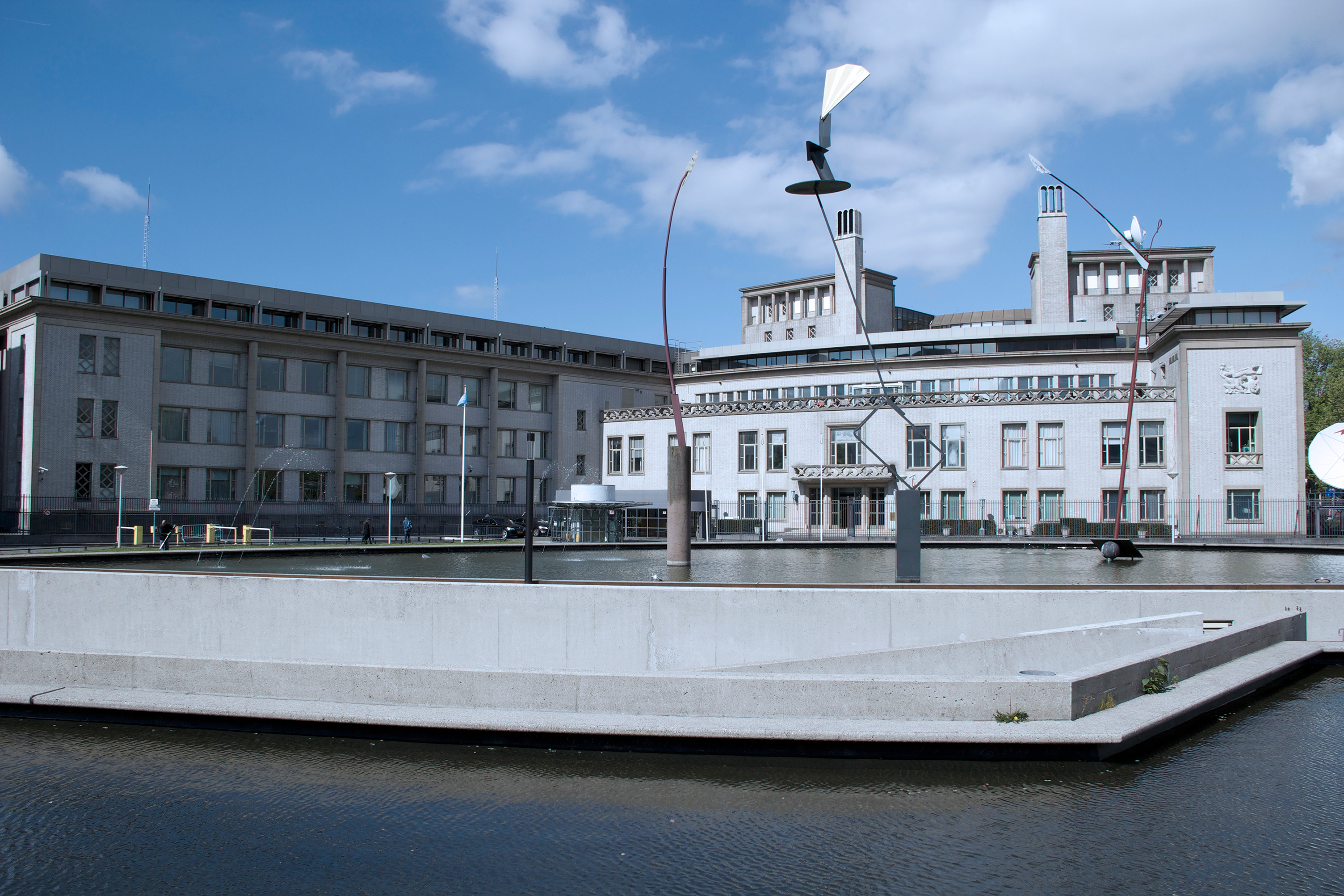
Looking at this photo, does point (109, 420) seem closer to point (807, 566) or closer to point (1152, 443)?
point (807, 566)

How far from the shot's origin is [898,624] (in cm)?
1389

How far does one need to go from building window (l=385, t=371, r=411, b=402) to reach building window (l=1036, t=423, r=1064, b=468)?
145ft

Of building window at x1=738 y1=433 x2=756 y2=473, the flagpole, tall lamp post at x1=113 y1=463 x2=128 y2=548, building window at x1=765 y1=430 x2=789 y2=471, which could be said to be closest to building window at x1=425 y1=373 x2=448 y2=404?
the flagpole

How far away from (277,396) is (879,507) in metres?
40.7

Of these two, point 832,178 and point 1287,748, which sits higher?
point 832,178

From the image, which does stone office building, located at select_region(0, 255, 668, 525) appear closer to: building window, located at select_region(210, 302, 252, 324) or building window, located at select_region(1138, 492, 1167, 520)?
building window, located at select_region(210, 302, 252, 324)

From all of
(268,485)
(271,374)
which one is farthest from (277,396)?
(268,485)

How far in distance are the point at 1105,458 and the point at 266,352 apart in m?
53.9

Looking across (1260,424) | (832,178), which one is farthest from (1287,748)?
(1260,424)

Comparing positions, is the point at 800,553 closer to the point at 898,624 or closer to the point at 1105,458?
the point at 898,624

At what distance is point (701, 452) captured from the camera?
68.2 meters

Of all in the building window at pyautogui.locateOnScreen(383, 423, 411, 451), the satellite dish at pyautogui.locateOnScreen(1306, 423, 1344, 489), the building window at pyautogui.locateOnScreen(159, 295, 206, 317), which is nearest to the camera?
the satellite dish at pyautogui.locateOnScreen(1306, 423, 1344, 489)

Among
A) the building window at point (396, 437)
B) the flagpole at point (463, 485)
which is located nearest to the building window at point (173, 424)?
the building window at point (396, 437)

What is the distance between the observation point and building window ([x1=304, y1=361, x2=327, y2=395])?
66.5m
